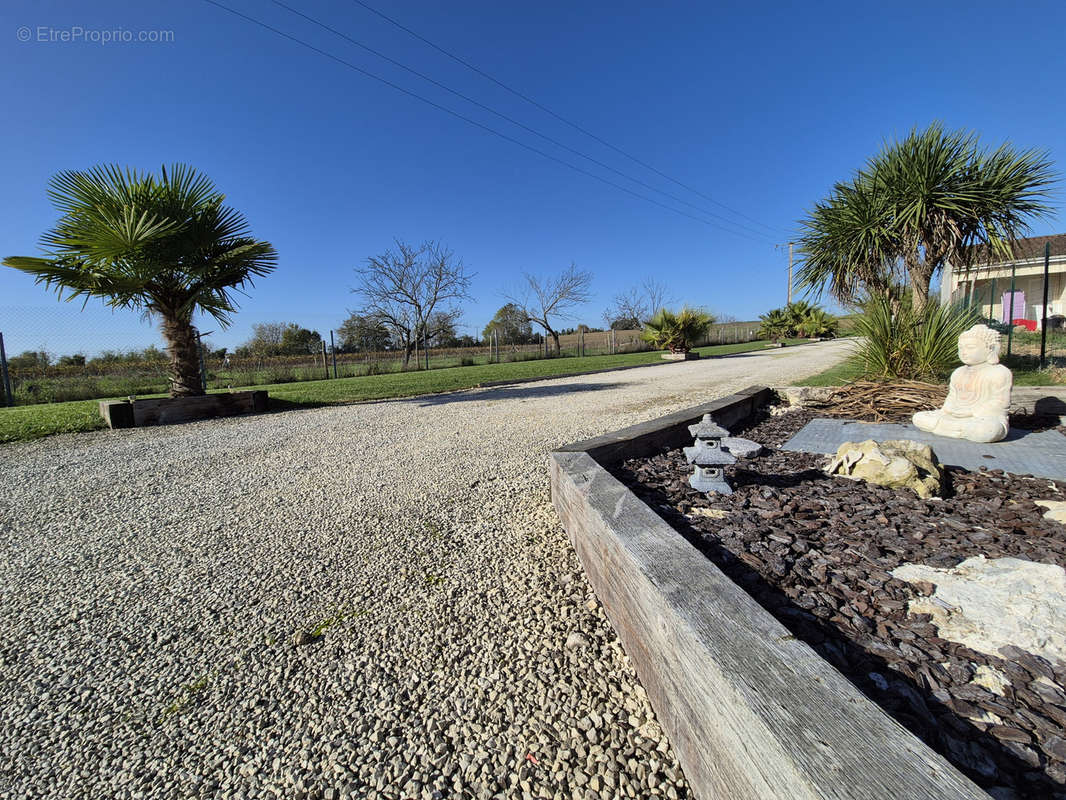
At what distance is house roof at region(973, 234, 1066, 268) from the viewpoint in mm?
6340

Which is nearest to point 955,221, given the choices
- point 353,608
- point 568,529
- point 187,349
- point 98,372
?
point 568,529

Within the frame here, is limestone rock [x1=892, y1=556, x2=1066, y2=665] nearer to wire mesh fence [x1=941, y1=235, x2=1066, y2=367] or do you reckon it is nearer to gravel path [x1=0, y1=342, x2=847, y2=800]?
gravel path [x1=0, y1=342, x2=847, y2=800]

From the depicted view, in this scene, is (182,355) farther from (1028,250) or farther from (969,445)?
(1028,250)

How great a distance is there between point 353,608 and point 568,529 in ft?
3.49

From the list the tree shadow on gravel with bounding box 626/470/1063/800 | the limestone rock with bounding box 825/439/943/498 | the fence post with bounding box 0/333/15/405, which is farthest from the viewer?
the fence post with bounding box 0/333/15/405

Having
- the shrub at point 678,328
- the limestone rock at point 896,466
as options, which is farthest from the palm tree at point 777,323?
the limestone rock at point 896,466

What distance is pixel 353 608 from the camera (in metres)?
1.82

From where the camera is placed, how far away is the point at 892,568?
160 centimetres

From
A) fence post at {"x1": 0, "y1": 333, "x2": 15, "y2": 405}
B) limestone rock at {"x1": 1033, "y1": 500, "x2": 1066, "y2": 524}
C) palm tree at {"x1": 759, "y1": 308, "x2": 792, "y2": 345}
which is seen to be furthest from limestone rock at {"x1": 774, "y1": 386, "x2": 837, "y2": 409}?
palm tree at {"x1": 759, "y1": 308, "x2": 792, "y2": 345}

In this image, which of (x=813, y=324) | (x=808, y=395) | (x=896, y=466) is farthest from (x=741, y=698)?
(x=813, y=324)

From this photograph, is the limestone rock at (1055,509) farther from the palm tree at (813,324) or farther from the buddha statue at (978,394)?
the palm tree at (813,324)

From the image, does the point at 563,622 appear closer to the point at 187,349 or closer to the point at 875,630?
the point at 875,630

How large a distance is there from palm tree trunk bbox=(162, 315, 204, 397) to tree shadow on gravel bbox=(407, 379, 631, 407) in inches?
121

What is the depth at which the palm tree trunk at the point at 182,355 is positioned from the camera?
20.9 ft
